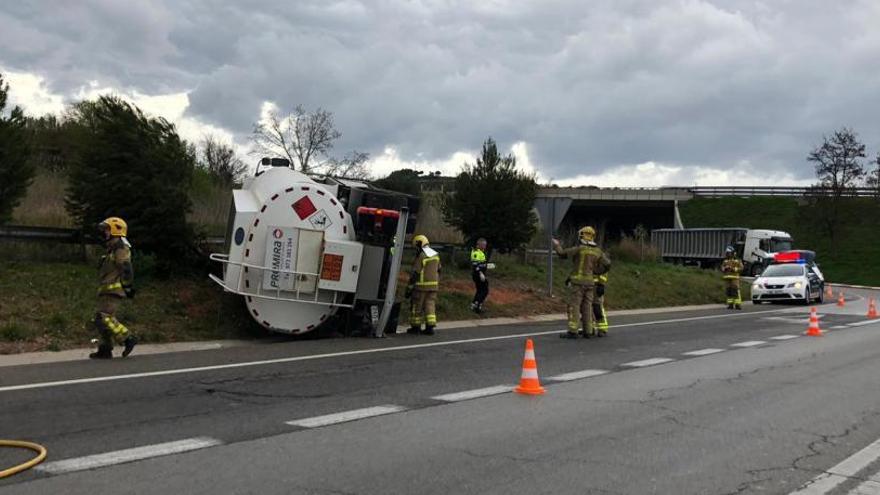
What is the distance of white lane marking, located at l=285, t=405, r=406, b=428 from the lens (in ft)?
21.8

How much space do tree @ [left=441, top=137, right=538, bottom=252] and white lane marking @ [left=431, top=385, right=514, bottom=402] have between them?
1368cm

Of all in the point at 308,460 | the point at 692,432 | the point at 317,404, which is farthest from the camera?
the point at 317,404

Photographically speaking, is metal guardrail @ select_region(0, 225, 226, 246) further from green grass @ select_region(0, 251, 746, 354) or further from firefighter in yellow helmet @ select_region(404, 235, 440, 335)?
firefighter in yellow helmet @ select_region(404, 235, 440, 335)

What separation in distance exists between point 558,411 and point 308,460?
9.62ft

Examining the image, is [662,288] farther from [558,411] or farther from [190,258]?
[558,411]

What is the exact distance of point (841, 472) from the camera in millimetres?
5695

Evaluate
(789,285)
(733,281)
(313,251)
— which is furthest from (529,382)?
(789,285)

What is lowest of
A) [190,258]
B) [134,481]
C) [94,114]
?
[134,481]

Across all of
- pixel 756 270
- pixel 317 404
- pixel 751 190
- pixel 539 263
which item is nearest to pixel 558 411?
pixel 317 404

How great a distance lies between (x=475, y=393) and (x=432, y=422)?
1557mm

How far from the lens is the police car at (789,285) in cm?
2755

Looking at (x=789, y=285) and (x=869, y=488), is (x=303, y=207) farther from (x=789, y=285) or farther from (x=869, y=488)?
(x=789, y=285)

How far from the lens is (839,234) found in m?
59.4

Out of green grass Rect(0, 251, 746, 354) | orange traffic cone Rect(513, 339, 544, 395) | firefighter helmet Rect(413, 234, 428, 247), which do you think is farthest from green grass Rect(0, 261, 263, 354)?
orange traffic cone Rect(513, 339, 544, 395)
